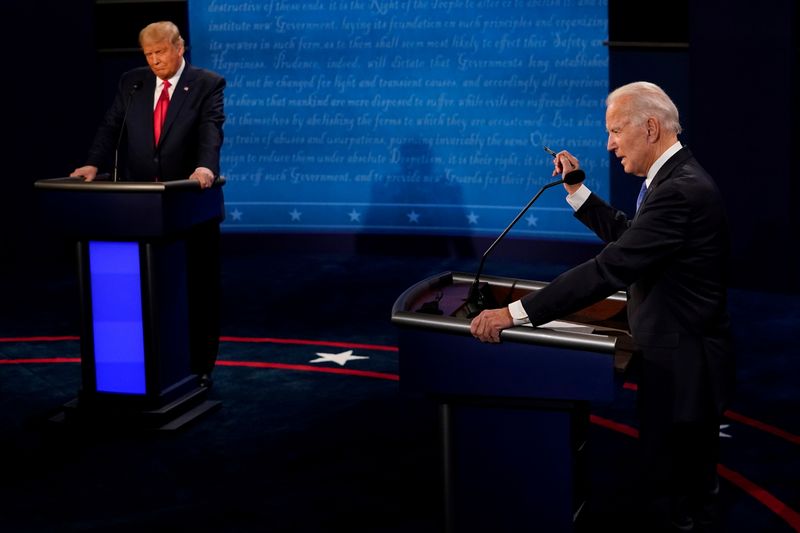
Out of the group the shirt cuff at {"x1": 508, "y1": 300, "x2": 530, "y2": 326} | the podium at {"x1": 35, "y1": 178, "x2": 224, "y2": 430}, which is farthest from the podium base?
the shirt cuff at {"x1": 508, "y1": 300, "x2": 530, "y2": 326}

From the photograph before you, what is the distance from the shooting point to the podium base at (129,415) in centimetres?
474

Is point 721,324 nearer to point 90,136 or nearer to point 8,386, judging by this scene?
point 8,386

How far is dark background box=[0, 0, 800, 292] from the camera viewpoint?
23.2 feet

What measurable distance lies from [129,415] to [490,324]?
7.79 feet

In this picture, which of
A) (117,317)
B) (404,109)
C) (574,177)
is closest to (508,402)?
(574,177)

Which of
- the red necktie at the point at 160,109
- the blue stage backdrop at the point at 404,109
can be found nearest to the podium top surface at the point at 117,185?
the red necktie at the point at 160,109

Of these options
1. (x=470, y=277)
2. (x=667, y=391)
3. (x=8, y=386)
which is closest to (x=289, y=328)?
(x=8, y=386)

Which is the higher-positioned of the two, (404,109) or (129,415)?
(404,109)

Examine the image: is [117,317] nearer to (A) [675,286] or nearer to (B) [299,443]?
(B) [299,443]

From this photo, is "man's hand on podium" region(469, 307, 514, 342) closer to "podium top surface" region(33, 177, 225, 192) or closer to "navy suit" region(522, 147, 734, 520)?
"navy suit" region(522, 147, 734, 520)

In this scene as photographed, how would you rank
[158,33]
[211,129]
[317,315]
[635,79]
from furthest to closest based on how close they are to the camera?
[635,79], [317,315], [211,129], [158,33]

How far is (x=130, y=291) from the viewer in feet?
15.4

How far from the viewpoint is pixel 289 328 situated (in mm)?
6516

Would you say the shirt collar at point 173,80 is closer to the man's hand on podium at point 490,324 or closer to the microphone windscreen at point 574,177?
the microphone windscreen at point 574,177
